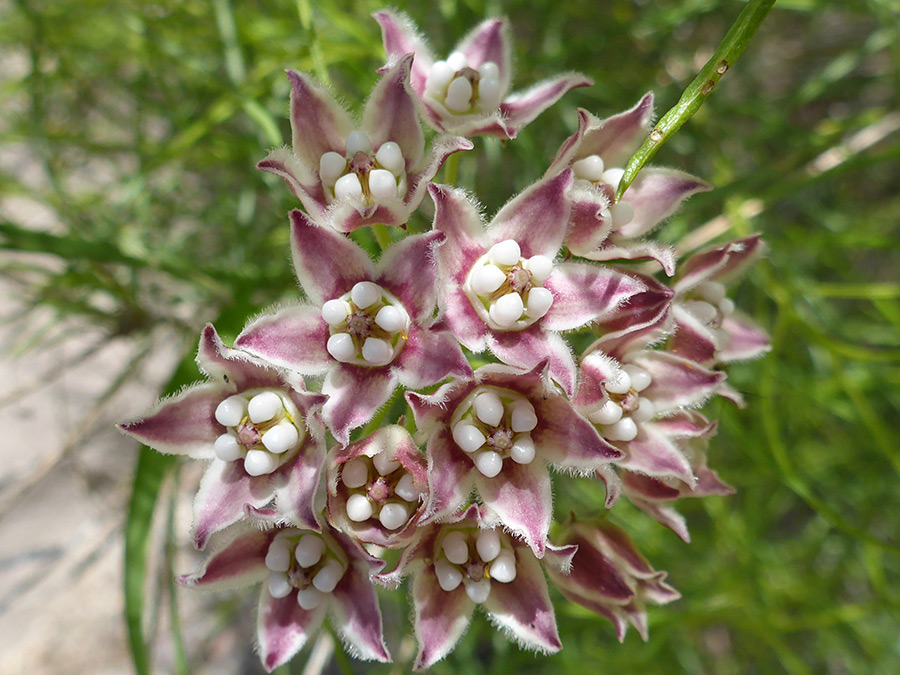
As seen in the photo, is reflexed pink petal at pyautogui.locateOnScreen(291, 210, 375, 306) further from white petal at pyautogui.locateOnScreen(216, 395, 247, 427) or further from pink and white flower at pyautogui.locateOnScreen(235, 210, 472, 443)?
white petal at pyautogui.locateOnScreen(216, 395, 247, 427)

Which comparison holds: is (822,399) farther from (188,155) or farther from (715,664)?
(188,155)

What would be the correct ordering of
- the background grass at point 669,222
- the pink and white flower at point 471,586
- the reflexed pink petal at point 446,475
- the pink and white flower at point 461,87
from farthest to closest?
the background grass at point 669,222, the pink and white flower at point 461,87, the pink and white flower at point 471,586, the reflexed pink petal at point 446,475

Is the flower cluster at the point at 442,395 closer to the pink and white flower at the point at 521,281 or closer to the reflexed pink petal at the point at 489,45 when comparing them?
the pink and white flower at the point at 521,281

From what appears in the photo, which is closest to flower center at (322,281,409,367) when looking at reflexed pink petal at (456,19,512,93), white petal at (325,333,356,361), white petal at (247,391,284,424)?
white petal at (325,333,356,361)

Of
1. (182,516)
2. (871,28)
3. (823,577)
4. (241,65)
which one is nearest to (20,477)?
(182,516)

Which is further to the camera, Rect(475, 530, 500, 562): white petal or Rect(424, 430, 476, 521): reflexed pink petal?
Rect(475, 530, 500, 562): white petal

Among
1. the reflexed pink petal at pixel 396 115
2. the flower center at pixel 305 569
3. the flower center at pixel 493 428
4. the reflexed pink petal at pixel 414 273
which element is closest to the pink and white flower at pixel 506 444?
the flower center at pixel 493 428
